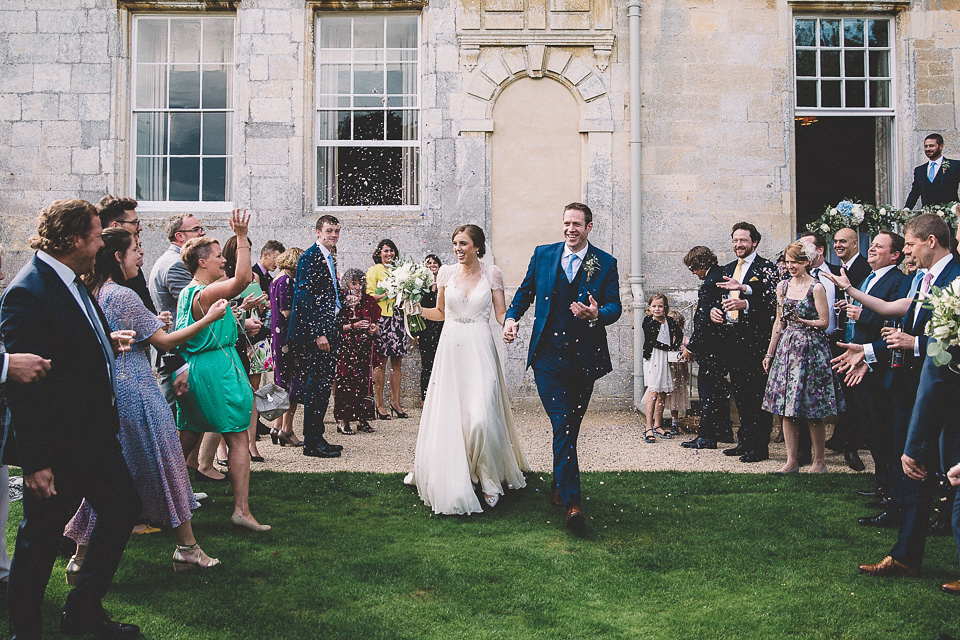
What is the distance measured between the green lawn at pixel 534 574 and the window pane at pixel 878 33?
7.99 m

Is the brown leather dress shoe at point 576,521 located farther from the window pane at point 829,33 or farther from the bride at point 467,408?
the window pane at point 829,33

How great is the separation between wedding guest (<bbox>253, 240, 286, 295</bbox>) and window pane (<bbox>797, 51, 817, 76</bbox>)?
25.5 feet

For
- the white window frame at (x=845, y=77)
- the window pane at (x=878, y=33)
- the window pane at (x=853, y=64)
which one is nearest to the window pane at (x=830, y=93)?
the white window frame at (x=845, y=77)

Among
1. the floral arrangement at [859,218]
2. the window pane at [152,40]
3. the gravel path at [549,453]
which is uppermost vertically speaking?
the window pane at [152,40]

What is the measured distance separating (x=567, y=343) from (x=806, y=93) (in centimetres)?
780

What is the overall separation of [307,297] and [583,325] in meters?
3.08

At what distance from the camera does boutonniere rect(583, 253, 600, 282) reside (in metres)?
5.88

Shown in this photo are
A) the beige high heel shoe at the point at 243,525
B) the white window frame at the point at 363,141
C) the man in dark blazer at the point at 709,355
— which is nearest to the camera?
the beige high heel shoe at the point at 243,525

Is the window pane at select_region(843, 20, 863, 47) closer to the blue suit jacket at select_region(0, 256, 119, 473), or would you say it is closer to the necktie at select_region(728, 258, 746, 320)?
the necktie at select_region(728, 258, 746, 320)

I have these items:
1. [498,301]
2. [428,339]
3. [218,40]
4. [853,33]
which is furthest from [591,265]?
[853,33]

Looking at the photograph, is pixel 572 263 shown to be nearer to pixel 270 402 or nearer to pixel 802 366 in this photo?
pixel 270 402

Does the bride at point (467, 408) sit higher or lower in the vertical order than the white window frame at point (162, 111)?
lower

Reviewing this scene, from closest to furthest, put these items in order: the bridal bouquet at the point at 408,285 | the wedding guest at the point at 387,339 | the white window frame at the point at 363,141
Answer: the bridal bouquet at the point at 408,285 → the wedding guest at the point at 387,339 → the white window frame at the point at 363,141

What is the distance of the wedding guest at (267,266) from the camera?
8.86 m
